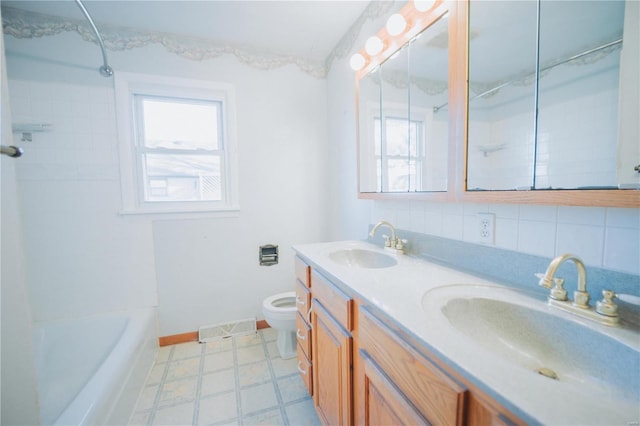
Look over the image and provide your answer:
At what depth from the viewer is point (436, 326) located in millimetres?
603

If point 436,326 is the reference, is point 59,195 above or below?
above

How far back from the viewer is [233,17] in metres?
1.71

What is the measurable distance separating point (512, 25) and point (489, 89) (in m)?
0.20

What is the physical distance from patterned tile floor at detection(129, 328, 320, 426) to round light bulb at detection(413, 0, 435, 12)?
2039mm

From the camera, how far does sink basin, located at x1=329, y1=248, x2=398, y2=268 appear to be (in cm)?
139

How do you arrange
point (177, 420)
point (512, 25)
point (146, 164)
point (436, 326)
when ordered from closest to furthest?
point (436, 326), point (512, 25), point (177, 420), point (146, 164)

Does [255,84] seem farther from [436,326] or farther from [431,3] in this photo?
[436,326]

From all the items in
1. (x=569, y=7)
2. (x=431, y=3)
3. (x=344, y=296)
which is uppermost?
(x=431, y=3)

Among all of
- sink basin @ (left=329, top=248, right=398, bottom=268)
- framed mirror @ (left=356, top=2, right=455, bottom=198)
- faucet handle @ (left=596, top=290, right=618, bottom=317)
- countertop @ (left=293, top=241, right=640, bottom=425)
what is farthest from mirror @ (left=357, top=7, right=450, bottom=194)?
faucet handle @ (left=596, top=290, right=618, bottom=317)

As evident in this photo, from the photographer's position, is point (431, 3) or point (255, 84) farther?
point (255, 84)

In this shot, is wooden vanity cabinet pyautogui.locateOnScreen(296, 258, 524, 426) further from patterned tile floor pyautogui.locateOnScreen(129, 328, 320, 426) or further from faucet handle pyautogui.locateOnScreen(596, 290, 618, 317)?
faucet handle pyautogui.locateOnScreen(596, 290, 618, 317)

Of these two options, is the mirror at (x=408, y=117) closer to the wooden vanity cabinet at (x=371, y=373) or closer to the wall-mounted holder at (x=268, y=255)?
the wooden vanity cabinet at (x=371, y=373)

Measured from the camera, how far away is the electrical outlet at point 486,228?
947 mm

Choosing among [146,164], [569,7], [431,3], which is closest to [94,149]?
[146,164]
